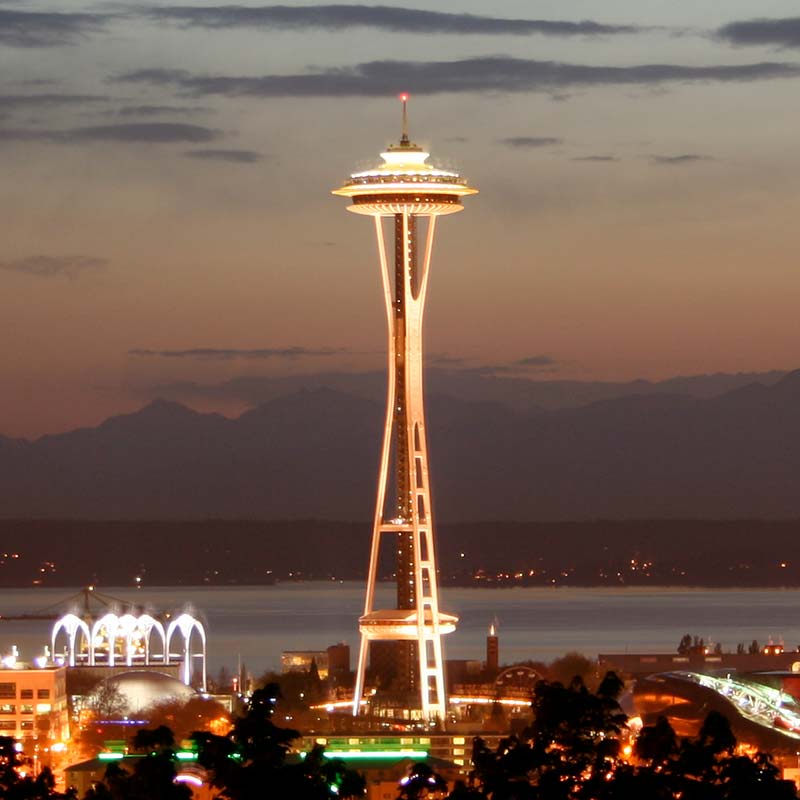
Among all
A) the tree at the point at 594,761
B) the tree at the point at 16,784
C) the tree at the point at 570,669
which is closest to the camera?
the tree at the point at 594,761

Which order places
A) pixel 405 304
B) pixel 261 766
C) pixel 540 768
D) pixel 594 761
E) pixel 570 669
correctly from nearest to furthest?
pixel 261 766
pixel 594 761
pixel 540 768
pixel 405 304
pixel 570 669

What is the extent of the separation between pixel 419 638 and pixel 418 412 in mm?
10258

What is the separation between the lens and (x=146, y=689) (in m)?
125

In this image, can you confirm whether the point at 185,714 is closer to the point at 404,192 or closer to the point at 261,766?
the point at 404,192

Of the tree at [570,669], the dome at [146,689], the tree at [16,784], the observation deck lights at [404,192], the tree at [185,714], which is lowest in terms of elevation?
the tree at [16,784]

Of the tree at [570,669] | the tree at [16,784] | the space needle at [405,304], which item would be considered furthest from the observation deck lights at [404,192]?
the tree at [16,784]

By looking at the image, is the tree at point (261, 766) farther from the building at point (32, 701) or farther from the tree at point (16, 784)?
the building at point (32, 701)

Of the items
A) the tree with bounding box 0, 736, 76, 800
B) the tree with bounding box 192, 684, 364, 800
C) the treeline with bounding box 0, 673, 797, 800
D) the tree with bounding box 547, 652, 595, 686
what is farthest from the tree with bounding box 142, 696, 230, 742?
the tree with bounding box 192, 684, 364, 800

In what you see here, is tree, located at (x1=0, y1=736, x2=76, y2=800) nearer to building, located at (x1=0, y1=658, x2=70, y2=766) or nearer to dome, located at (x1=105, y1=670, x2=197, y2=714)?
dome, located at (x1=105, y1=670, x2=197, y2=714)

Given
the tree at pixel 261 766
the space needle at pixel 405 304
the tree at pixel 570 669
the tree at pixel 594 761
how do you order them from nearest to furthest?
1. the tree at pixel 261 766
2. the tree at pixel 594 761
3. the space needle at pixel 405 304
4. the tree at pixel 570 669

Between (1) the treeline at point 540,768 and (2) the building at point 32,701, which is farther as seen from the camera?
(2) the building at point 32,701

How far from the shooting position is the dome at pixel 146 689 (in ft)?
404

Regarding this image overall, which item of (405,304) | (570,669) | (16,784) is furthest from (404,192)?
(16,784)

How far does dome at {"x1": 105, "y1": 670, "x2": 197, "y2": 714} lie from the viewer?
123062 mm
